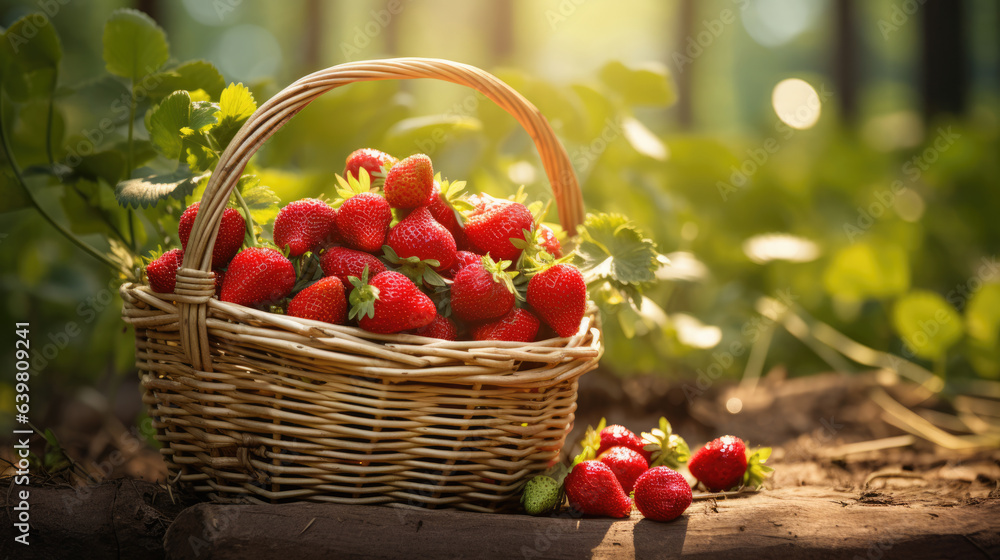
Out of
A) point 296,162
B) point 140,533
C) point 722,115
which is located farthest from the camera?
point 722,115

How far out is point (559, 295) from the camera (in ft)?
2.77

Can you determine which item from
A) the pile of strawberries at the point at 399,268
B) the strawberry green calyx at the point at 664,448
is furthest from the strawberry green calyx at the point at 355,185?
the strawberry green calyx at the point at 664,448

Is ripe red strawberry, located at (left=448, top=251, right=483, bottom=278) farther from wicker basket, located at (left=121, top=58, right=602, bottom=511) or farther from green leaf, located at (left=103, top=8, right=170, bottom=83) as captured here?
green leaf, located at (left=103, top=8, right=170, bottom=83)

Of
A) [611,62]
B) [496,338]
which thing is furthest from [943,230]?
[496,338]

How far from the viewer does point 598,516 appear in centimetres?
91

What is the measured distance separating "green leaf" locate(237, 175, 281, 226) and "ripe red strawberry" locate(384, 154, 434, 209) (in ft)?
0.66

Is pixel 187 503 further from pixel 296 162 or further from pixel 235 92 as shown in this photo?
pixel 296 162

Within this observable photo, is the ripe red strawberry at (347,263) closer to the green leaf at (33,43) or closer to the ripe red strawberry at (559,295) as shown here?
the ripe red strawberry at (559,295)

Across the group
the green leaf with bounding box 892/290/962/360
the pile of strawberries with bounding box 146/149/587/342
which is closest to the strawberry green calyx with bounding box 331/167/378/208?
the pile of strawberries with bounding box 146/149/587/342

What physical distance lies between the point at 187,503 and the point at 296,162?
3.55 ft

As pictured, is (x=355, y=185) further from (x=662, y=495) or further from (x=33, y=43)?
(x=33, y=43)

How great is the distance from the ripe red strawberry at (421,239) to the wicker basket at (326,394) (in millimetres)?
140

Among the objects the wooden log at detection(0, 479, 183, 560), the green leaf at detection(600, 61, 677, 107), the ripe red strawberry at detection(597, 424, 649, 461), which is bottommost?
the wooden log at detection(0, 479, 183, 560)

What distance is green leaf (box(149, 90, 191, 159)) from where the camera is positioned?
2.89ft
